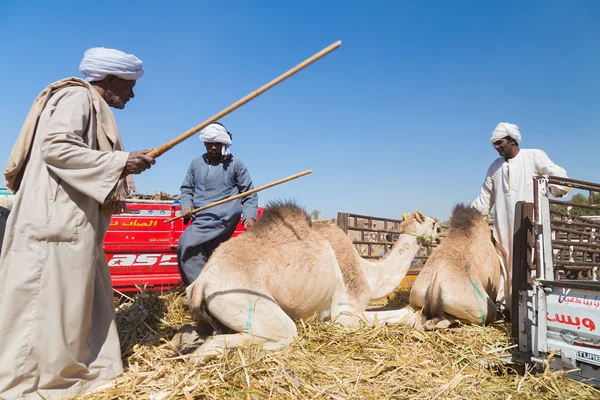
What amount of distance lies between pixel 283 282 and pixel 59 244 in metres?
1.99

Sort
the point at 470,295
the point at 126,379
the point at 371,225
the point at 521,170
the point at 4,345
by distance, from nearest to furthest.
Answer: the point at 4,345 → the point at 126,379 → the point at 470,295 → the point at 521,170 → the point at 371,225

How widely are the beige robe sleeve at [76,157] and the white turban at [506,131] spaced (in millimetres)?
4302

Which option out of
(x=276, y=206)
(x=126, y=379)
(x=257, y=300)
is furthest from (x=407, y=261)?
(x=126, y=379)

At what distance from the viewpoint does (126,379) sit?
3.15m

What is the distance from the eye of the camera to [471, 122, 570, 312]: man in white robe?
5109 mm

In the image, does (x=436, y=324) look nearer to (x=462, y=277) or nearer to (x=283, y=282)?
(x=462, y=277)

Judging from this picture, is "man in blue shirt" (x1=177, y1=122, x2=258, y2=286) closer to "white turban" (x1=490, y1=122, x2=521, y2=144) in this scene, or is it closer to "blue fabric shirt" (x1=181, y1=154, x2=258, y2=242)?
"blue fabric shirt" (x1=181, y1=154, x2=258, y2=242)

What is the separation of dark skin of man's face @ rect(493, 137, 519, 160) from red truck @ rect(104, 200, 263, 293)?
13.5 ft

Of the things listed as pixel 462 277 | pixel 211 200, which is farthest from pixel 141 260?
pixel 462 277

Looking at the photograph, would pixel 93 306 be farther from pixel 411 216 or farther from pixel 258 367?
pixel 411 216

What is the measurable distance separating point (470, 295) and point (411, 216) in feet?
4.84

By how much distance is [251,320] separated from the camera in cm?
379

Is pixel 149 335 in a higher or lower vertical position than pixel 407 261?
lower

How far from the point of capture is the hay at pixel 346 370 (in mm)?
2996
